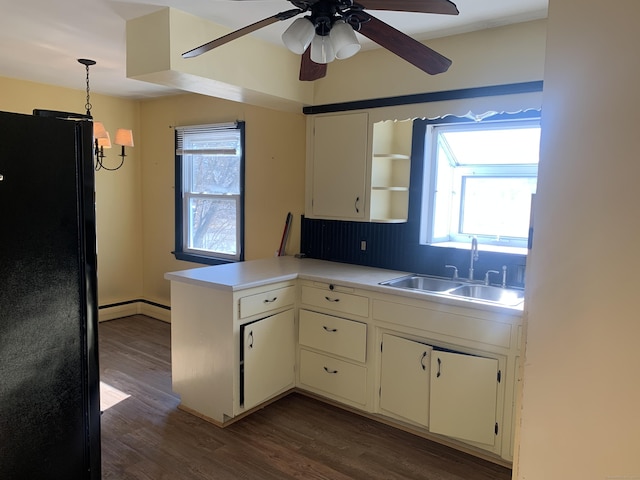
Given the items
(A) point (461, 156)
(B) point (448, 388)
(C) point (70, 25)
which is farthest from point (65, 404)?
(A) point (461, 156)

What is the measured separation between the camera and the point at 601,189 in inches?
34.9

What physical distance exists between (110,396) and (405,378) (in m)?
2.01

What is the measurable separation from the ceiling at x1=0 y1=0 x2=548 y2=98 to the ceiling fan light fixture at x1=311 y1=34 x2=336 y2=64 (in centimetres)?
76

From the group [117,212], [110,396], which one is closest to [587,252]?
[110,396]

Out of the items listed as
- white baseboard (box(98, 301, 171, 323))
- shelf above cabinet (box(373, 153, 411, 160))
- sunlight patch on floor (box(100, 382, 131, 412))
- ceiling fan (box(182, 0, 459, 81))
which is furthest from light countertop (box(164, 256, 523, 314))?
white baseboard (box(98, 301, 171, 323))

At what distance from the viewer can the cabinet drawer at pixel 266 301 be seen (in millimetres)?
2717

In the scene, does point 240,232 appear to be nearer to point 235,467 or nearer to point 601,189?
point 235,467

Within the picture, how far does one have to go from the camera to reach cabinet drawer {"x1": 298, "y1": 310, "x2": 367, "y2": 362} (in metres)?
2.81

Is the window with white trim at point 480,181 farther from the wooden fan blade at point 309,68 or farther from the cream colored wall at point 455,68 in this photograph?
the wooden fan blade at point 309,68

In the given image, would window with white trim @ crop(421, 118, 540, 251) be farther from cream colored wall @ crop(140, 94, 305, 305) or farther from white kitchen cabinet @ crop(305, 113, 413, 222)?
cream colored wall @ crop(140, 94, 305, 305)

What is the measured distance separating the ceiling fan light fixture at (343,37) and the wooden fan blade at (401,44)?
2.6 inches

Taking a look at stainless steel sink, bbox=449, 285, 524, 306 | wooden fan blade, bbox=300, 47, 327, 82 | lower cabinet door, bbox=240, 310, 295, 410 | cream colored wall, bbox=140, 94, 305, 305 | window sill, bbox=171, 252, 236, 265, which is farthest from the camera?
window sill, bbox=171, 252, 236, 265

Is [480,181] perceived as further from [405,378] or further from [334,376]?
[334,376]

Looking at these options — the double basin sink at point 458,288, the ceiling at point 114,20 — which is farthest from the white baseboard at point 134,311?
the double basin sink at point 458,288
